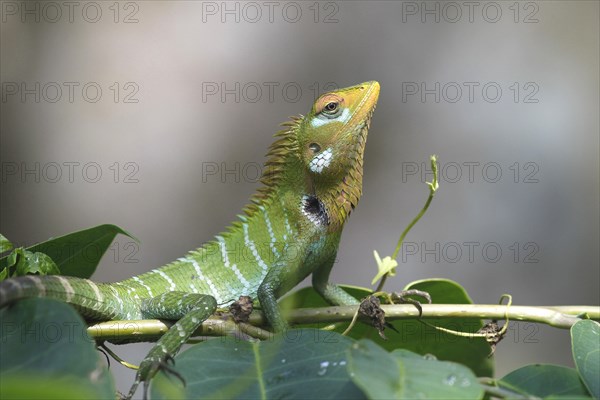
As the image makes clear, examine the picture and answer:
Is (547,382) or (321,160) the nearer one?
(547,382)

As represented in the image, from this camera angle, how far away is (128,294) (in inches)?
68.4

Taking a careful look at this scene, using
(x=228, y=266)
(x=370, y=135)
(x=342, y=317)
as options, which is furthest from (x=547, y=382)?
(x=370, y=135)

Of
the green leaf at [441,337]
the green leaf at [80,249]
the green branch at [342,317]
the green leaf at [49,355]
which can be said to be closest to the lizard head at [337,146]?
the green leaf at [441,337]

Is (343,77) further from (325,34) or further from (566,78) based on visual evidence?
(566,78)

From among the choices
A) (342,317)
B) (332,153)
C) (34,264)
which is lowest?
(342,317)

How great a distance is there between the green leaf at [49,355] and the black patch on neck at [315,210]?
41.6 inches

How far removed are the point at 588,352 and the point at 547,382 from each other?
113 millimetres

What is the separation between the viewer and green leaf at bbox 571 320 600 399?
1057 mm

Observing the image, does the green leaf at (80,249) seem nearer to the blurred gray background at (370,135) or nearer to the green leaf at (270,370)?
the green leaf at (270,370)

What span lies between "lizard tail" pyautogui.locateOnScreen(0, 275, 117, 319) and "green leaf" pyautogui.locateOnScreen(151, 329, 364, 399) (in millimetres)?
264

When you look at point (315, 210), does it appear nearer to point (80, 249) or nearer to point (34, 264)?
point (80, 249)

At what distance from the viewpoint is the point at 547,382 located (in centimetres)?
107

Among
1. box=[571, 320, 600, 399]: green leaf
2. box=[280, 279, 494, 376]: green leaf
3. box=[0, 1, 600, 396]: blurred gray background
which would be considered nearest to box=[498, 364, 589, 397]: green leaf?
box=[571, 320, 600, 399]: green leaf

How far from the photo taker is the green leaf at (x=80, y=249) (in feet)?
4.77
